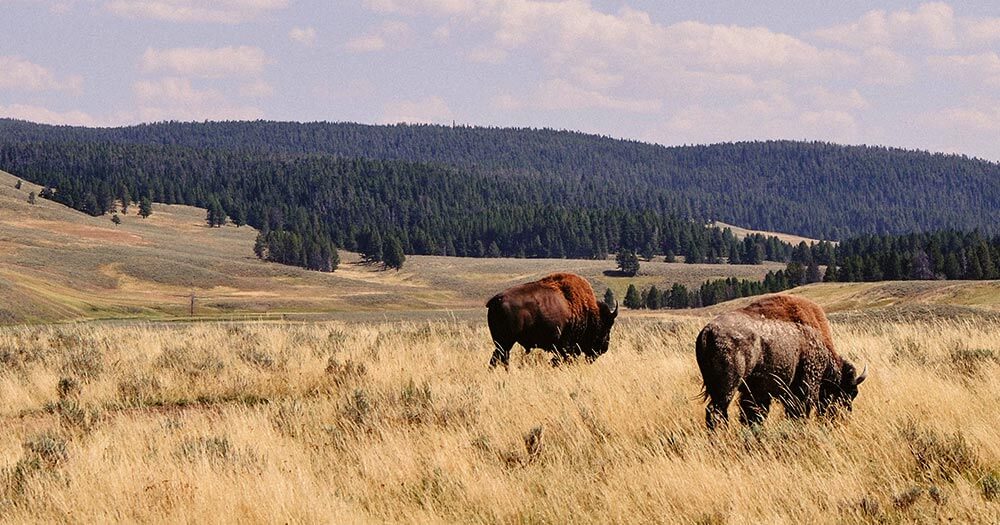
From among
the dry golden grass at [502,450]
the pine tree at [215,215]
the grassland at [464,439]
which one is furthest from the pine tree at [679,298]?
the pine tree at [215,215]

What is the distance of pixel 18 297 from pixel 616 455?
182 ft

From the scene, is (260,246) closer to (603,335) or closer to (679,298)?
(679,298)

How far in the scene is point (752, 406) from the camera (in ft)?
24.2

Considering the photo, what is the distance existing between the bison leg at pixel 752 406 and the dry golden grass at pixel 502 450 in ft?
1.26

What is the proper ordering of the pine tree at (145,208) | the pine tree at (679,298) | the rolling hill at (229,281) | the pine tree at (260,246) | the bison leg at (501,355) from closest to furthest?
1. the bison leg at (501,355)
2. the rolling hill at (229,281)
3. the pine tree at (679,298)
4. the pine tree at (260,246)
5. the pine tree at (145,208)

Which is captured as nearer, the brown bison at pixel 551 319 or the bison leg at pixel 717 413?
the bison leg at pixel 717 413

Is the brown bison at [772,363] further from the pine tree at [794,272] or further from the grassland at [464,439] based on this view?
the pine tree at [794,272]

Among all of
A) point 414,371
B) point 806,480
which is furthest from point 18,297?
point 806,480

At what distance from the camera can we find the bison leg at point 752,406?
24.1 feet

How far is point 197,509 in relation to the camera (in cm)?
591

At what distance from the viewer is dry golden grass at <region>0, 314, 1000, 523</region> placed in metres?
5.64

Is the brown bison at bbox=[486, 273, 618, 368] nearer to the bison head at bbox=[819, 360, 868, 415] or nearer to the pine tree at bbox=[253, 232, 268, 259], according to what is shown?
the bison head at bbox=[819, 360, 868, 415]

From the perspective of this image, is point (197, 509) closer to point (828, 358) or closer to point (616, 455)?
point (616, 455)

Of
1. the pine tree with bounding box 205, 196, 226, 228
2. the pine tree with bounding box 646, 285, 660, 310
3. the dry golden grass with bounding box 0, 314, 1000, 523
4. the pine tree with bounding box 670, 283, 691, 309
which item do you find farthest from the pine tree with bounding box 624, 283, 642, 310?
the pine tree with bounding box 205, 196, 226, 228
